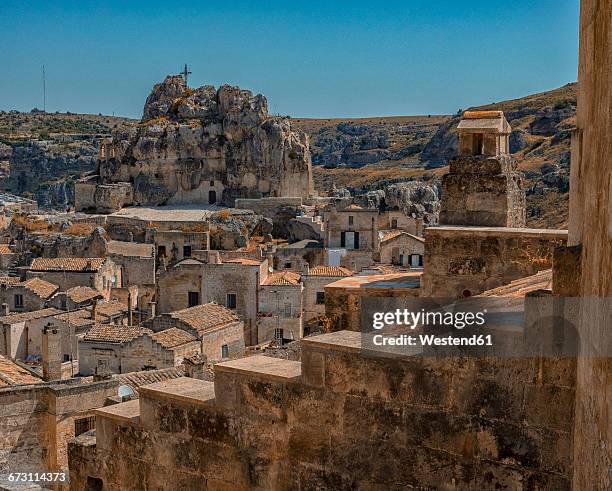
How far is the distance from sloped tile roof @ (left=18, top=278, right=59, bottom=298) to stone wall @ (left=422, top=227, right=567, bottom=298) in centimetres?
2857

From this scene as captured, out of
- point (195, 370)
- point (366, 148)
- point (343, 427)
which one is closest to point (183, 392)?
point (343, 427)

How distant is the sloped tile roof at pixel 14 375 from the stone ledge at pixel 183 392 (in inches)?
400

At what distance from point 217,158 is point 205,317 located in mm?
33349

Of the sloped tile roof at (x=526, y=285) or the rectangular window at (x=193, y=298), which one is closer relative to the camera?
the sloped tile roof at (x=526, y=285)

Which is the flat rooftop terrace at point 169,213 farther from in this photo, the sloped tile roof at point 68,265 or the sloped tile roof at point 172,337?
the sloped tile roof at point 172,337

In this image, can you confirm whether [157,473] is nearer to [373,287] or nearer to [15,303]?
[373,287]

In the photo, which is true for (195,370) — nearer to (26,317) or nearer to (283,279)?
(26,317)

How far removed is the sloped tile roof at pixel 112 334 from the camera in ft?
77.8

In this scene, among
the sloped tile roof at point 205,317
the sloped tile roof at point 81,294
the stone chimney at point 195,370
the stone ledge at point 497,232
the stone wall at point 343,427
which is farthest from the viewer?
the sloped tile roof at point 81,294

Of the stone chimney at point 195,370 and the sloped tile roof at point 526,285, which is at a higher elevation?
the sloped tile roof at point 526,285

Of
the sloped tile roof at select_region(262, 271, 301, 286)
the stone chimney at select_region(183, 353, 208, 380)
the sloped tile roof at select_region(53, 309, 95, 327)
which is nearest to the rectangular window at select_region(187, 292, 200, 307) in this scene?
the sloped tile roof at select_region(262, 271, 301, 286)

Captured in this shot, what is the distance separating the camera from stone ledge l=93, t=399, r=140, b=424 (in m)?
4.71

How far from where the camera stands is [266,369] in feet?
13.8

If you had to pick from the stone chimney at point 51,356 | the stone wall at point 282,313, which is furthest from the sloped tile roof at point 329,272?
the stone chimney at point 51,356
